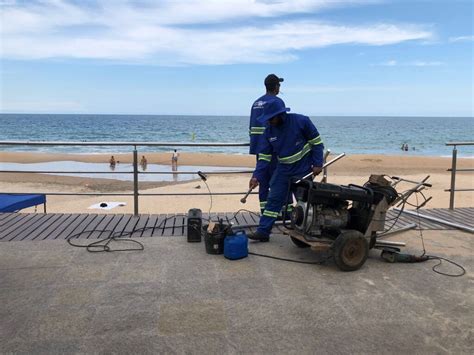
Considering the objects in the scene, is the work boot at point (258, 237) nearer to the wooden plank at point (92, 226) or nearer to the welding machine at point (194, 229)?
the welding machine at point (194, 229)

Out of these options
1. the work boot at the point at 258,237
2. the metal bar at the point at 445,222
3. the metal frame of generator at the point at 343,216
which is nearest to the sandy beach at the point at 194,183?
the metal bar at the point at 445,222

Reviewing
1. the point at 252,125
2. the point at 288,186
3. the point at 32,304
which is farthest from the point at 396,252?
the point at 32,304

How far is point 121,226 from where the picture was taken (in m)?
5.16

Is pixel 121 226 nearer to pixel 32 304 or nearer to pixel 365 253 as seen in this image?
pixel 32 304

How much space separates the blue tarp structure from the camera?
5918mm

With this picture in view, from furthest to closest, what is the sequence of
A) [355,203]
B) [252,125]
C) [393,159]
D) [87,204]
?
1. [393,159]
2. [87,204]
3. [252,125]
4. [355,203]

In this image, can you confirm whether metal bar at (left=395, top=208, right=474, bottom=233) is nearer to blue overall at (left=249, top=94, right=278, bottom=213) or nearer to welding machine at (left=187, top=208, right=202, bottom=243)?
blue overall at (left=249, top=94, right=278, bottom=213)

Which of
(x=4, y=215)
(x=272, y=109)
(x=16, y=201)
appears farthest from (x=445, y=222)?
(x=16, y=201)

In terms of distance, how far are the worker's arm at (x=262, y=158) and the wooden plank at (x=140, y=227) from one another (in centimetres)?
129

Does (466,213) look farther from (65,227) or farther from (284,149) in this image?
(65,227)

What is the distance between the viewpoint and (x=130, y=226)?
516 centimetres

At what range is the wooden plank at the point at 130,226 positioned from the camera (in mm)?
4832

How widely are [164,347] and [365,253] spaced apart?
196cm

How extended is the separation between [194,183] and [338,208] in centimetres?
1164
